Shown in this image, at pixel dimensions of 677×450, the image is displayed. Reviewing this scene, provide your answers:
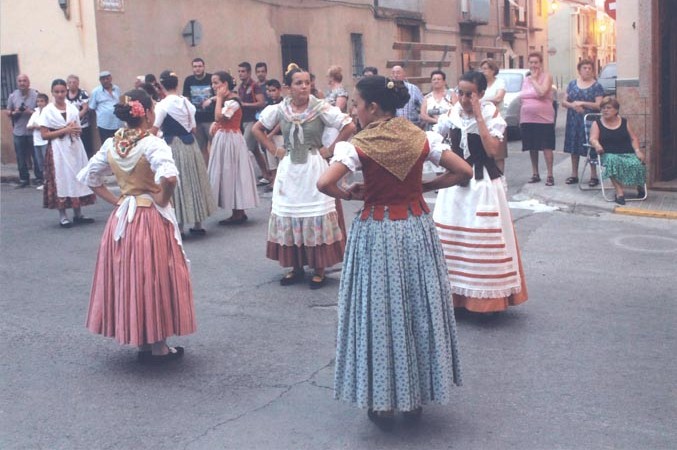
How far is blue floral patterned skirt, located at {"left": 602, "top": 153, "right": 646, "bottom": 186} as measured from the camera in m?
10.7

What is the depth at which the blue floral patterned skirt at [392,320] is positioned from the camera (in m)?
4.32

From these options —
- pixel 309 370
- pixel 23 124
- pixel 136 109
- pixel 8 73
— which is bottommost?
pixel 309 370

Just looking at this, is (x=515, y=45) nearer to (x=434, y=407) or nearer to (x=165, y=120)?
(x=165, y=120)

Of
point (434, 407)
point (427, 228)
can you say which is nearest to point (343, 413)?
point (434, 407)

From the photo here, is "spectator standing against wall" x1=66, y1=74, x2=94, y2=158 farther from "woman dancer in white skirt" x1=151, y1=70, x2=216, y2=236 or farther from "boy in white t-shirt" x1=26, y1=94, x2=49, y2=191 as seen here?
"woman dancer in white skirt" x1=151, y1=70, x2=216, y2=236

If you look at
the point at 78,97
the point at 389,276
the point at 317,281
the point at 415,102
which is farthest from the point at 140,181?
the point at 78,97

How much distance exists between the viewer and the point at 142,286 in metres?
5.37

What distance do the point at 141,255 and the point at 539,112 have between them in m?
8.00

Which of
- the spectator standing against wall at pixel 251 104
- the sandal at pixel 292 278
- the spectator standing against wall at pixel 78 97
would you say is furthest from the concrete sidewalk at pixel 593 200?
the spectator standing against wall at pixel 78 97

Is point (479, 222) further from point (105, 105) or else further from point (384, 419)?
point (105, 105)

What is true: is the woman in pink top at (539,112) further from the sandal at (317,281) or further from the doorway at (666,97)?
the sandal at (317,281)

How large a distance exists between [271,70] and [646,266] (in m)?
12.8

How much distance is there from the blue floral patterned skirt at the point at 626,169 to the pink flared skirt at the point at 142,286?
678cm

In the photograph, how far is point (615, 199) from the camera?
10.8 metres
